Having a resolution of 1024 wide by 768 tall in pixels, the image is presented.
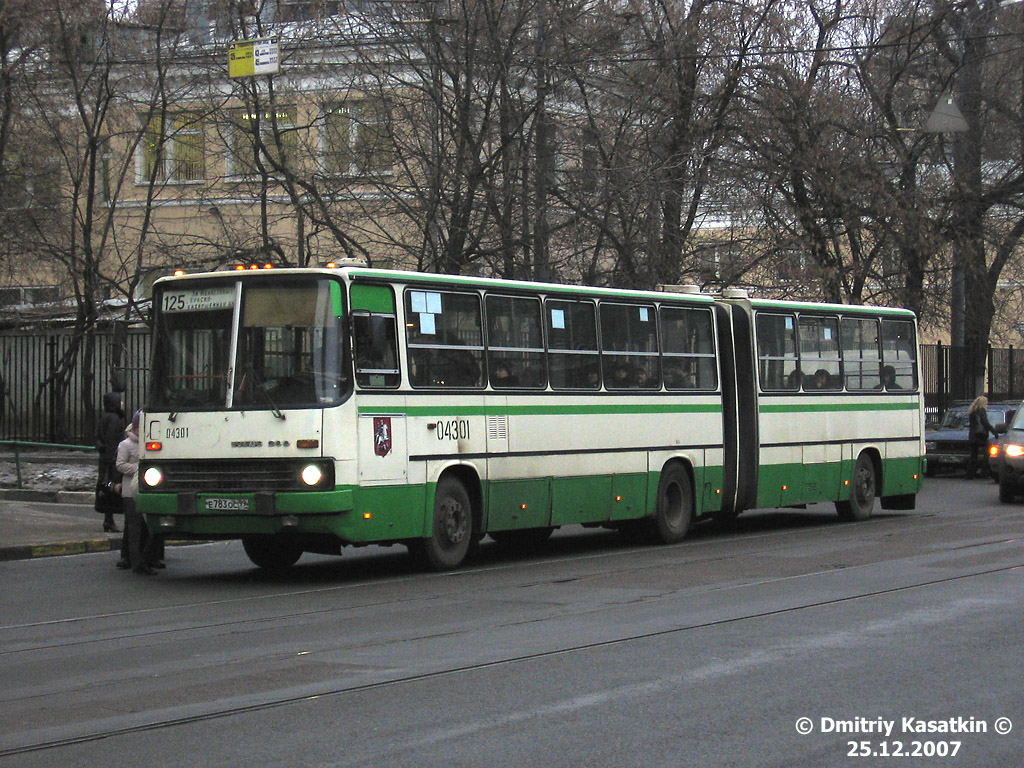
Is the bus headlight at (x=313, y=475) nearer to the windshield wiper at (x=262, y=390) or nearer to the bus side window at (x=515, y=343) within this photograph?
the windshield wiper at (x=262, y=390)

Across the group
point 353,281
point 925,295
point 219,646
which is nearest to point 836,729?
point 219,646

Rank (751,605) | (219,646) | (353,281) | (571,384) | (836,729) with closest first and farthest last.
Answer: (836,729)
(219,646)
(751,605)
(353,281)
(571,384)

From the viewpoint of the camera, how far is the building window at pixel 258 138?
2550cm

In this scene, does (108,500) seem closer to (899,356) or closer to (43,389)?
(899,356)

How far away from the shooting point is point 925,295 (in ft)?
109

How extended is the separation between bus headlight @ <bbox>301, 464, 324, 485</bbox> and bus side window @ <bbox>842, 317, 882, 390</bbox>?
32.6ft

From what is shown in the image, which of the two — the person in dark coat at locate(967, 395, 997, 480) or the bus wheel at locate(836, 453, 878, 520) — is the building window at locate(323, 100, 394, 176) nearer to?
the bus wheel at locate(836, 453, 878, 520)

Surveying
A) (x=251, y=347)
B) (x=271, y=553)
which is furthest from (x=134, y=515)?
(x=251, y=347)

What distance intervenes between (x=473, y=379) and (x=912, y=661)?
661 centimetres

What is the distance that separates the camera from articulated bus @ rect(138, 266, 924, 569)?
510 inches

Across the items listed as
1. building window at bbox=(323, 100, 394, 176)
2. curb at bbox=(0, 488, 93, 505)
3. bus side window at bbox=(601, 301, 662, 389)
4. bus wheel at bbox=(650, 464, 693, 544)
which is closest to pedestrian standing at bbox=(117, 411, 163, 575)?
bus side window at bbox=(601, 301, 662, 389)

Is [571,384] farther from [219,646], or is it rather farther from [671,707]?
[671,707]

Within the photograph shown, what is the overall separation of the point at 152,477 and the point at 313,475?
5.75 ft

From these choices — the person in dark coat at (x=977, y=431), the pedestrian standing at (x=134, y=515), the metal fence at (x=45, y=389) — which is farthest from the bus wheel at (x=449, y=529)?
the person in dark coat at (x=977, y=431)
